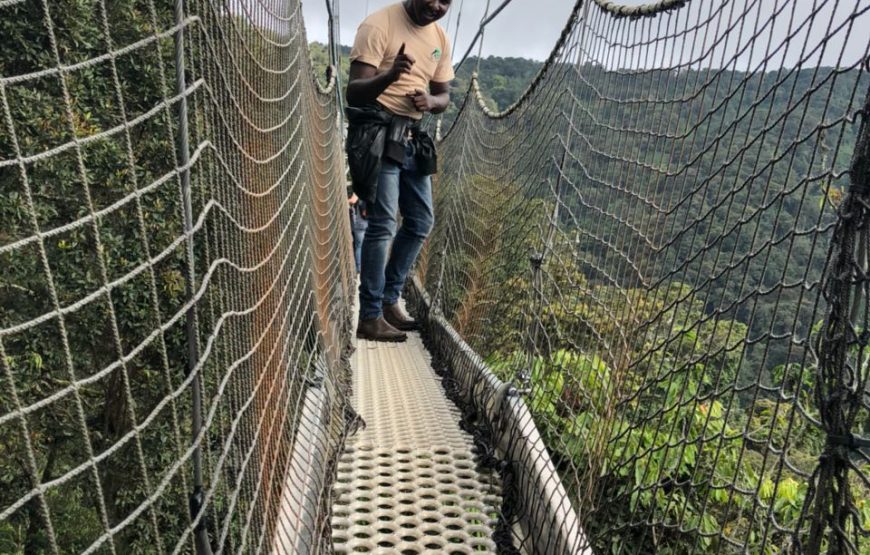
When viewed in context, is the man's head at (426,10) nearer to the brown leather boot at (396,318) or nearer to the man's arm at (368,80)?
the man's arm at (368,80)

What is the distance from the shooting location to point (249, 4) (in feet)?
3.93

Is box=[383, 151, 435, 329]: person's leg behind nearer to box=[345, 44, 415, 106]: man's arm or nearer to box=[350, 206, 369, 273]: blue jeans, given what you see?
box=[345, 44, 415, 106]: man's arm

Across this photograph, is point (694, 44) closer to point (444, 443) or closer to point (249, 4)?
point (249, 4)

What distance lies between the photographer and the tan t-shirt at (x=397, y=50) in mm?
2160

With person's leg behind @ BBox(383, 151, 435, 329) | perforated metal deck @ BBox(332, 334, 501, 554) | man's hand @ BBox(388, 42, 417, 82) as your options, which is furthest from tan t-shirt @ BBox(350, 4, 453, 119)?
perforated metal deck @ BBox(332, 334, 501, 554)

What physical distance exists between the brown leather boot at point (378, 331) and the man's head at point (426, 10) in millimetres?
962

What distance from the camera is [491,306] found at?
7.62 feet

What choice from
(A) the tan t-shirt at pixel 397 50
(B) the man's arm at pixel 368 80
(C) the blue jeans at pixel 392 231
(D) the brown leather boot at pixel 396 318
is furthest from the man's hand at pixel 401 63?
(D) the brown leather boot at pixel 396 318

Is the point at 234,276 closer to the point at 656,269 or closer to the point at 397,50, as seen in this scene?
the point at 656,269

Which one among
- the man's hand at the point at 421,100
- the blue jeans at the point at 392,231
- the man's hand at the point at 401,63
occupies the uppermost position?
the man's hand at the point at 401,63

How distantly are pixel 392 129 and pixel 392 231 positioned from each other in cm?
32

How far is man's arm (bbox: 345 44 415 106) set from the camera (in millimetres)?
2033

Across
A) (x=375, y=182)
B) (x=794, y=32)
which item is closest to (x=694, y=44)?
(x=794, y=32)

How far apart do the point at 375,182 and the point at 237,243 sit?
125 cm
